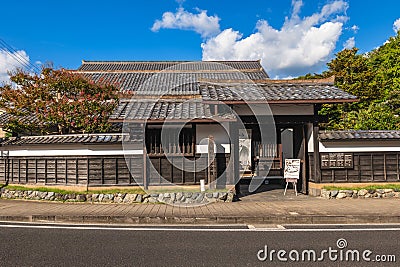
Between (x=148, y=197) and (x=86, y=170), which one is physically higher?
(x=86, y=170)

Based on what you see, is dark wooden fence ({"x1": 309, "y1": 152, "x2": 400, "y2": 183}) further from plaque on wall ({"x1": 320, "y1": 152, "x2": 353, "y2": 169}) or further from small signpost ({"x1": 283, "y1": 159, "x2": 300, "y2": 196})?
small signpost ({"x1": 283, "y1": 159, "x2": 300, "y2": 196})

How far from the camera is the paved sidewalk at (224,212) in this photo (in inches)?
336

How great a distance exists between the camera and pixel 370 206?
10.1 metres

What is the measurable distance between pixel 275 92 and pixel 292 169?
10.1 feet

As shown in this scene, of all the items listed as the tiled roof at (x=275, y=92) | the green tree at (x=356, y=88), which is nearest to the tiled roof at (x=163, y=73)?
the green tree at (x=356, y=88)

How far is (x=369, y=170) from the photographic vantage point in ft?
40.7

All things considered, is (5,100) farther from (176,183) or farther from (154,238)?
(154,238)

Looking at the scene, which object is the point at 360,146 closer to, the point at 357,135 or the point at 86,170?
the point at 357,135

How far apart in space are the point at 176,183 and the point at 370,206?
6409 millimetres

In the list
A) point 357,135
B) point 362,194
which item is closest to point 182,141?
point 357,135

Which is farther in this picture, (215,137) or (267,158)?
(267,158)

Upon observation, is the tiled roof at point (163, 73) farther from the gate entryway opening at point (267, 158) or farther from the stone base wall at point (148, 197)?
the stone base wall at point (148, 197)

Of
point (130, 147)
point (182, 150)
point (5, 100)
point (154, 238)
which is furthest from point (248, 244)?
point (5, 100)

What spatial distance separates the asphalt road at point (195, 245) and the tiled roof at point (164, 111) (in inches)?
176
